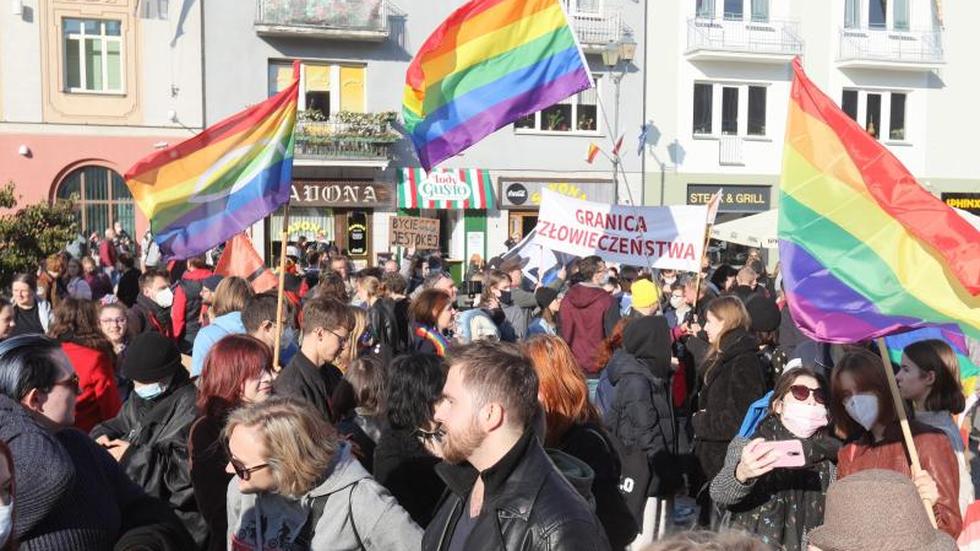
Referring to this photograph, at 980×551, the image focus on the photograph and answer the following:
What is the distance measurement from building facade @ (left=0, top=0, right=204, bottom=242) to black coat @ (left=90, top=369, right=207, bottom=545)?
2087 cm

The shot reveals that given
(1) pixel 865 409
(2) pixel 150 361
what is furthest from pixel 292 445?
(1) pixel 865 409

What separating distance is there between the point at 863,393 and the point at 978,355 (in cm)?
469

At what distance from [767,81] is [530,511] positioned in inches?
1065

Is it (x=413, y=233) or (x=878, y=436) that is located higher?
(x=878, y=436)

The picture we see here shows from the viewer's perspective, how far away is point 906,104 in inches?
1150

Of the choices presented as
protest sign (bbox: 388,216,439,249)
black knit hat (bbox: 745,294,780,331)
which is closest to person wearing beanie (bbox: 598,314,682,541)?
black knit hat (bbox: 745,294,780,331)

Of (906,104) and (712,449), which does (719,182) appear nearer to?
(906,104)

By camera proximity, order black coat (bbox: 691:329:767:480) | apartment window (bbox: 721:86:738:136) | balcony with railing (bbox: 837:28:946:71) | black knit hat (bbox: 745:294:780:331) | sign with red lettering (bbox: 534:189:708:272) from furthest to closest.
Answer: balcony with railing (bbox: 837:28:946:71)
apartment window (bbox: 721:86:738:136)
sign with red lettering (bbox: 534:189:708:272)
black knit hat (bbox: 745:294:780:331)
black coat (bbox: 691:329:767:480)

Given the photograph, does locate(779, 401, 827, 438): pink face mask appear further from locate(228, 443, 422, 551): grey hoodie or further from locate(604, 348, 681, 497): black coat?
locate(228, 443, 422, 551): grey hoodie

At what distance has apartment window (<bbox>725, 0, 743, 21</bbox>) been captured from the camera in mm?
27625

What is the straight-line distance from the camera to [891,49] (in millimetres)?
28562

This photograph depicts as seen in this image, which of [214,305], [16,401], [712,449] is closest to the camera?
[16,401]

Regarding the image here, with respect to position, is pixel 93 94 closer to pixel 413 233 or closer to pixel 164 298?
pixel 413 233

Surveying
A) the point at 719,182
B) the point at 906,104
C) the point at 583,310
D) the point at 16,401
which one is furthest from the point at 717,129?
the point at 16,401
